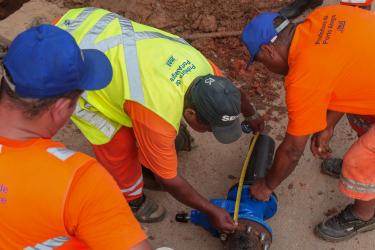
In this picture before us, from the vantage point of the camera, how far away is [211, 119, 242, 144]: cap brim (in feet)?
8.62

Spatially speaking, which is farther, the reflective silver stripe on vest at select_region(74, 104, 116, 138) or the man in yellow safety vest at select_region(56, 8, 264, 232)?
the reflective silver stripe on vest at select_region(74, 104, 116, 138)

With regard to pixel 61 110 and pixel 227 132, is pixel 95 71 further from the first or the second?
pixel 227 132

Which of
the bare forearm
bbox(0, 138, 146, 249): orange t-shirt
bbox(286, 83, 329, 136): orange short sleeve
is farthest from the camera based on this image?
the bare forearm

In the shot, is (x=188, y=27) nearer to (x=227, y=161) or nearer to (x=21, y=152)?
(x=227, y=161)

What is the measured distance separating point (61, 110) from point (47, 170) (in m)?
0.29

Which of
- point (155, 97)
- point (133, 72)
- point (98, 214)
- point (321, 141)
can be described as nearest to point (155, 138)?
point (155, 97)

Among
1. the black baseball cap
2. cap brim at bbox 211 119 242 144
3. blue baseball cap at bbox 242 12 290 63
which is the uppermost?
blue baseball cap at bbox 242 12 290 63

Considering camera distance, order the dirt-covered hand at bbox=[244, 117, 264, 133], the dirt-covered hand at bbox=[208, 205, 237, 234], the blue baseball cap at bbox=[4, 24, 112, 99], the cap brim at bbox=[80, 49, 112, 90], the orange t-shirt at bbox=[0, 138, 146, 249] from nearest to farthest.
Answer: the orange t-shirt at bbox=[0, 138, 146, 249]
the blue baseball cap at bbox=[4, 24, 112, 99]
the cap brim at bbox=[80, 49, 112, 90]
the dirt-covered hand at bbox=[208, 205, 237, 234]
the dirt-covered hand at bbox=[244, 117, 264, 133]

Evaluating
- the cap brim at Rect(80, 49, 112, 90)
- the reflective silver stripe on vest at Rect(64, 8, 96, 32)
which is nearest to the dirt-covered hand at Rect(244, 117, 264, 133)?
the reflective silver stripe on vest at Rect(64, 8, 96, 32)

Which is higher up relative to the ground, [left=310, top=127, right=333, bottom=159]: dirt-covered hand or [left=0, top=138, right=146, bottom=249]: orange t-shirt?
[left=0, top=138, right=146, bottom=249]: orange t-shirt

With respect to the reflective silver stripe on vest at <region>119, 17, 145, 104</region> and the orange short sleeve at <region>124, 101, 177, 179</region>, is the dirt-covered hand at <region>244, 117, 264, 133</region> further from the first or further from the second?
the reflective silver stripe on vest at <region>119, 17, 145, 104</region>

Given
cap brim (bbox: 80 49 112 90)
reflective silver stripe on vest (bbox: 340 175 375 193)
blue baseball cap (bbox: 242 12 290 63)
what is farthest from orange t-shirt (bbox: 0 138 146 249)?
reflective silver stripe on vest (bbox: 340 175 375 193)

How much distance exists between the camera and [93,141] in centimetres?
303

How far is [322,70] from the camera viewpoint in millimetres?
2633
